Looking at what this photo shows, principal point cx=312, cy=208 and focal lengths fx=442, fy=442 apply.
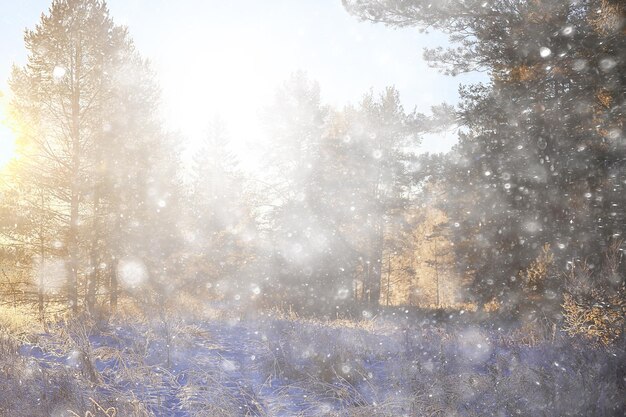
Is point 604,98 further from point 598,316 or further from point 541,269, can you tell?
point 598,316

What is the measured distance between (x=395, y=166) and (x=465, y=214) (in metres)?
7.15

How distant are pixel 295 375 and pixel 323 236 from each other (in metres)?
12.0

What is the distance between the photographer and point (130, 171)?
14.3m

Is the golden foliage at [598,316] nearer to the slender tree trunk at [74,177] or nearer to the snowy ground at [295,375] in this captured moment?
the snowy ground at [295,375]

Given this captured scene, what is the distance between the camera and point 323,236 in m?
18.0

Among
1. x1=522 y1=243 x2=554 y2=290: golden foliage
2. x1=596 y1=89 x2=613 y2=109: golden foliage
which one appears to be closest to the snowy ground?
x1=522 y1=243 x2=554 y2=290: golden foliage

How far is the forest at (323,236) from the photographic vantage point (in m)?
5.18

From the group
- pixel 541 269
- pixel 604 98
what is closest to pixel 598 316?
pixel 541 269

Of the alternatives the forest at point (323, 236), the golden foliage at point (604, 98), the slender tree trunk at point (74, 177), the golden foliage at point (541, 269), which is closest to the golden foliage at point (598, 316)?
the forest at point (323, 236)

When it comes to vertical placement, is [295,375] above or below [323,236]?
below

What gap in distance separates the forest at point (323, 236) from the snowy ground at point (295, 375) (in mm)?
35

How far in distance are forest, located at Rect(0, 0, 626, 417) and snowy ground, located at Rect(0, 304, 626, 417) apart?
35mm

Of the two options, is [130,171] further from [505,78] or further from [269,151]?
[505,78]

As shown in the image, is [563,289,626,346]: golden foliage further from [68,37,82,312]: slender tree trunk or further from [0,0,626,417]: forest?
[68,37,82,312]: slender tree trunk
